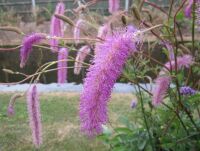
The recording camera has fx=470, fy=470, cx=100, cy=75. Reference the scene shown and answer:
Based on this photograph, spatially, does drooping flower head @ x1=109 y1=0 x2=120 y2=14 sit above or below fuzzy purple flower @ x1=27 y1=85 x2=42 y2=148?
above

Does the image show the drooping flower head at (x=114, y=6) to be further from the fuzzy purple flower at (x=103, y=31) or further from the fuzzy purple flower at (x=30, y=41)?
the fuzzy purple flower at (x=30, y=41)

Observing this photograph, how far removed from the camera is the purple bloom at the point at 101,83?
0.94m

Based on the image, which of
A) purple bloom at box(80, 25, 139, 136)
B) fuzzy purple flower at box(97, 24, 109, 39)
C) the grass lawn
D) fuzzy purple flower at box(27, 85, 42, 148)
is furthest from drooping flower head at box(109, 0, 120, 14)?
the grass lawn

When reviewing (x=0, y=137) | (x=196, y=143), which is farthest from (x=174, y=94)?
(x=0, y=137)

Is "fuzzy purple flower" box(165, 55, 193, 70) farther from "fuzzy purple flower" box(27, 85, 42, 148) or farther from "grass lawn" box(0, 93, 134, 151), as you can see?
"grass lawn" box(0, 93, 134, 151)

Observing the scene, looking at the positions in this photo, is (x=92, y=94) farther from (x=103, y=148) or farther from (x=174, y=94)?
(x=103, y=148)

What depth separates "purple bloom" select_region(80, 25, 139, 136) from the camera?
3.08ft

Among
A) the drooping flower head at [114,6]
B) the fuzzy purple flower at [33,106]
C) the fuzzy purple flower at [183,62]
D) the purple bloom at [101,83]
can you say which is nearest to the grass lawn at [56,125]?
the fuzzy purple flower at [183,62]

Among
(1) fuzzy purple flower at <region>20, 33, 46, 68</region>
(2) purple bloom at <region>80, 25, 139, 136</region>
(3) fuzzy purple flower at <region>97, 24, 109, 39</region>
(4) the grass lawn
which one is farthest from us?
(4) the grass lawn

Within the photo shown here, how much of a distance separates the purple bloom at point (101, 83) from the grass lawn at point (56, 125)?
7.93 feet

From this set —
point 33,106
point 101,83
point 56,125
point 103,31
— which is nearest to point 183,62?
point 103,31

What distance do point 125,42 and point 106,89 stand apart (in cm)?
14

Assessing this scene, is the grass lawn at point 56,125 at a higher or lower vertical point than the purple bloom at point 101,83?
lower

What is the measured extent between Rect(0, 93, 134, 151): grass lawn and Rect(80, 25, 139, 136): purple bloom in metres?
2.42
